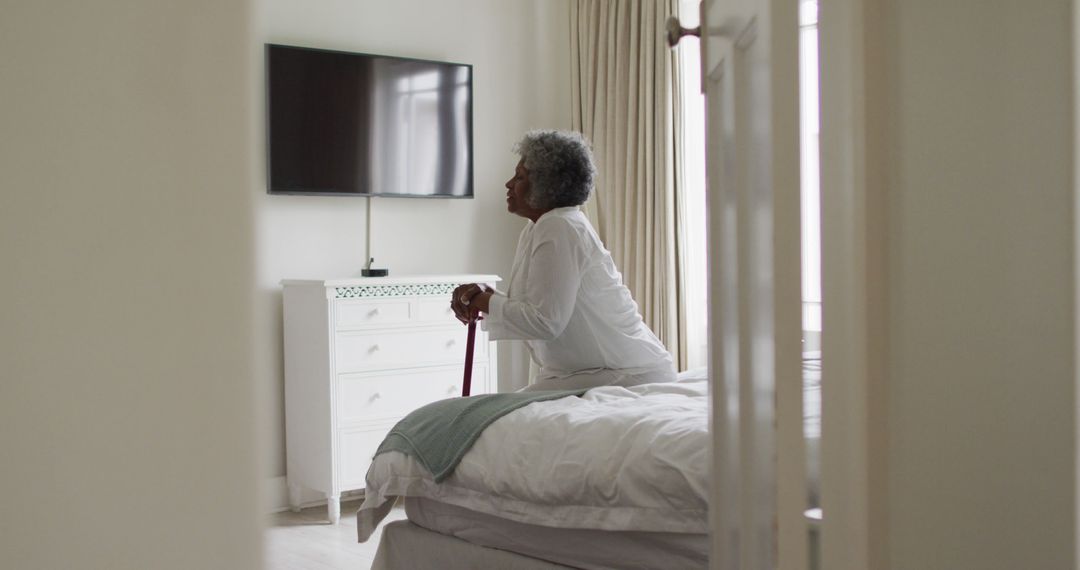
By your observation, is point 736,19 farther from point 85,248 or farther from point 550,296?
point 550,296

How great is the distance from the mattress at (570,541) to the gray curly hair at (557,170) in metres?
1.13

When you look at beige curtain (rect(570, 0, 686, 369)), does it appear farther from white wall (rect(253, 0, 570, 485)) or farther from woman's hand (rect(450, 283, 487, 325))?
woman's hand (rect(450, 283, 487, 325))

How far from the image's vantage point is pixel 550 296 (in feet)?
9.63

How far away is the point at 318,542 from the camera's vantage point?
399 centimetres

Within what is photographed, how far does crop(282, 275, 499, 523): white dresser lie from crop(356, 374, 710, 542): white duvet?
1.76 m

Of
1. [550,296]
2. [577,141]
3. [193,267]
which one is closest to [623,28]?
[577,141]

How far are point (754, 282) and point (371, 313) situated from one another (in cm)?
325

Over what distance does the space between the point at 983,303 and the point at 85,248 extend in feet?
2.70

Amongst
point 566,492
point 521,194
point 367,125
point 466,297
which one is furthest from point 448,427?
point 367,125

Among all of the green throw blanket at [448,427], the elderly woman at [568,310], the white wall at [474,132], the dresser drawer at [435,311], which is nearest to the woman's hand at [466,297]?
the elderly woman at [568,310]

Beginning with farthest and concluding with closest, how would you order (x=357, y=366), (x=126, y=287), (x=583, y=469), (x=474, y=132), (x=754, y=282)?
(x=474, y=132) → (x=357, y=366) → (x=583, y=469) → (x=754, y=282) → (x=126, y=287)

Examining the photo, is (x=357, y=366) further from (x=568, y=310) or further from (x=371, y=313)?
(x=568, y=310)

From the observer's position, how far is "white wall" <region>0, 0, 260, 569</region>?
43cm

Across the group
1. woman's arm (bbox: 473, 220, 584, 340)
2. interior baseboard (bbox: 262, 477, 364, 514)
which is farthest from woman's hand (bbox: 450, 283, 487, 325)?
interior baseboard (bbox: 262, 477, 364, 514)
